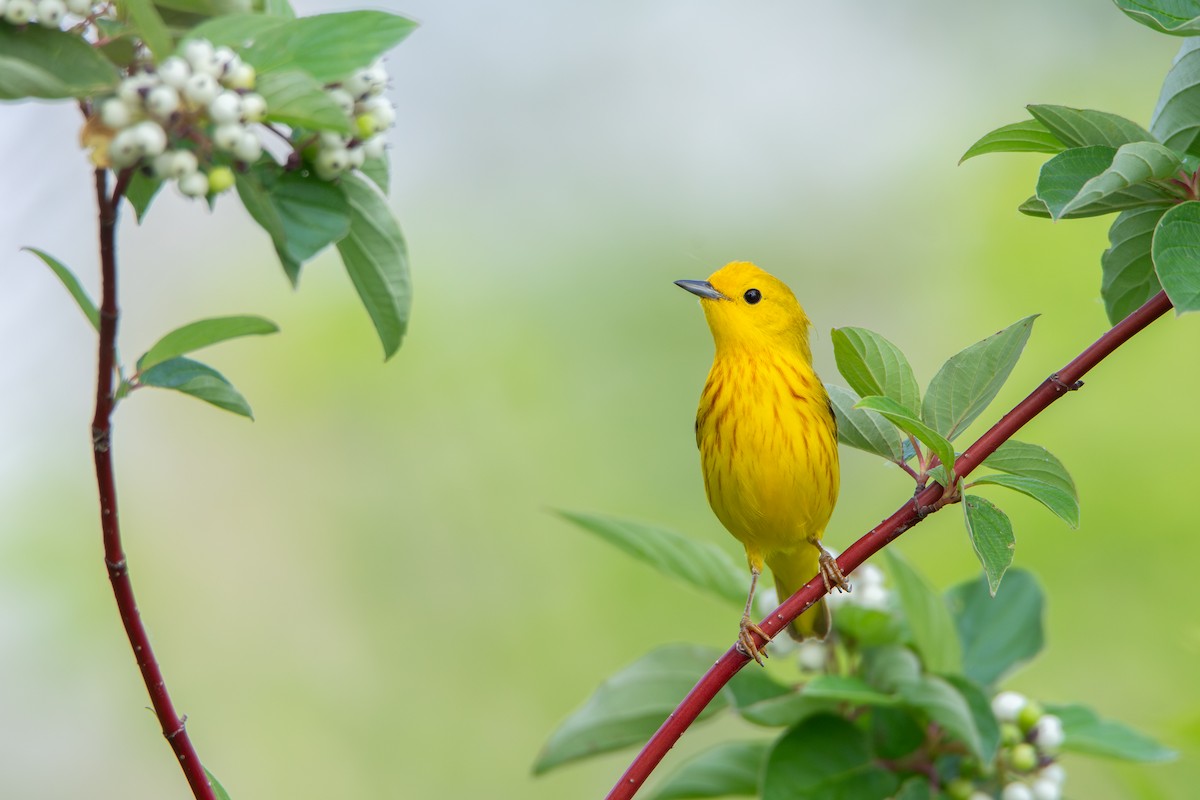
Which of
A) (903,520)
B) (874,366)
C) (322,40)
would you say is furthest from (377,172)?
(903,520)

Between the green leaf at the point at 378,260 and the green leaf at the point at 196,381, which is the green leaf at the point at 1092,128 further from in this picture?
the green leaf at the point at 196,381

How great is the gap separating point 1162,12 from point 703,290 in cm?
178

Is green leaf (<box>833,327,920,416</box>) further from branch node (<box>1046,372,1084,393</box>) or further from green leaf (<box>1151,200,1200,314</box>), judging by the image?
green leaf (<box>1151,200,1200,314</box>)

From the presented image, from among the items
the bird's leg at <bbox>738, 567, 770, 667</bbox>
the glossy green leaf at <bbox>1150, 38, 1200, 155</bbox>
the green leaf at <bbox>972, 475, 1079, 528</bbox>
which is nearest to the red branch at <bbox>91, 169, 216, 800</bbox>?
the bird's leg at <bbox>738, 567, 770, 667</bbox>

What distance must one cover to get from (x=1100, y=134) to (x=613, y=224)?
22.3 ft

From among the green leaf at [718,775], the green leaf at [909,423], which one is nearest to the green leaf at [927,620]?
the green leaf at [718,775]

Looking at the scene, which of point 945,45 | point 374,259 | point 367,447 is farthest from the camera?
point 945,45

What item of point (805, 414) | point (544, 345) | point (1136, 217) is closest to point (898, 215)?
point (544, 345)

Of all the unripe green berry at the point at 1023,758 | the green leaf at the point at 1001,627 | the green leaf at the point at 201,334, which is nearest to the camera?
the green leaf at the point at 201,334

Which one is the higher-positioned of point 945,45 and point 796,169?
point 945,45

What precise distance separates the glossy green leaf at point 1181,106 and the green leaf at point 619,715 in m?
1.38

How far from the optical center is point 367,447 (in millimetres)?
7598

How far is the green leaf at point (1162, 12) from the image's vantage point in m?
1.49

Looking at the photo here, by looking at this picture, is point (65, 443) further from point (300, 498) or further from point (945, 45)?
point (945, 45)
